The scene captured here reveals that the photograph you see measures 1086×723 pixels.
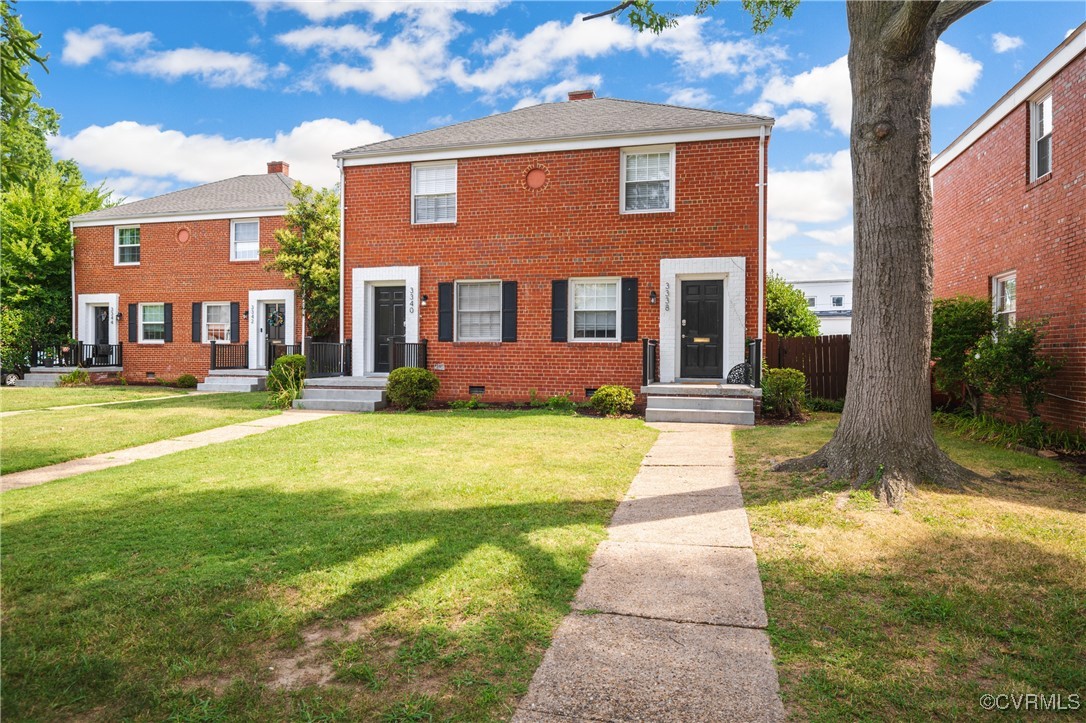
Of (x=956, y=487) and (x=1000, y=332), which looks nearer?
(x=956, y=487)

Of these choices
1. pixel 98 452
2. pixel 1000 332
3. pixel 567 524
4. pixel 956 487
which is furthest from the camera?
pixel 1000 332

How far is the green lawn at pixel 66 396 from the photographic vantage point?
13.1m

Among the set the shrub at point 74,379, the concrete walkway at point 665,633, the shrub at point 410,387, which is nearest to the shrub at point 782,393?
the shrub at point 410,387

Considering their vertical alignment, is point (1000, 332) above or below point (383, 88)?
below

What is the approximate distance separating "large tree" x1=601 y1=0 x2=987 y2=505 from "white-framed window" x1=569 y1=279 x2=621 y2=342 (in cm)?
734

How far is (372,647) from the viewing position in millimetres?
2715

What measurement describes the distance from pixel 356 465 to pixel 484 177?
337 inches

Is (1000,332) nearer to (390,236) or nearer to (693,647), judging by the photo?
(693,647)

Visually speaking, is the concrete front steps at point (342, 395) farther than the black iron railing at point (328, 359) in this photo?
No

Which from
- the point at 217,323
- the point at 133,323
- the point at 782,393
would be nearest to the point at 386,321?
the point at 217,323

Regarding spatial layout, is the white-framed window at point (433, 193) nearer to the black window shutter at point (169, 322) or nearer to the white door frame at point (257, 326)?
the white door frame at point (257, 326)

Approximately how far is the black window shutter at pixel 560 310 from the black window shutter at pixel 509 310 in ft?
2.82

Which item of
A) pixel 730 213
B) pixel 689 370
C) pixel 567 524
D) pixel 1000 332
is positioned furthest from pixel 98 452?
pixel 1000 332

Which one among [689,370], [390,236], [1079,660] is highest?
[390,236]
